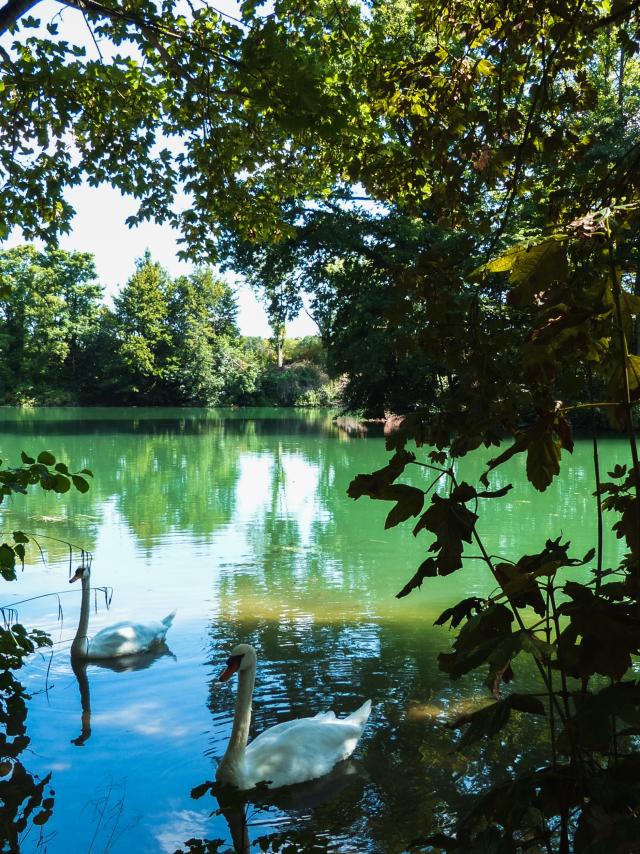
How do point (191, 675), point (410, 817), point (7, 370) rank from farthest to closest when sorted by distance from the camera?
point (7, 370), point (191, 675), point (410, 817)

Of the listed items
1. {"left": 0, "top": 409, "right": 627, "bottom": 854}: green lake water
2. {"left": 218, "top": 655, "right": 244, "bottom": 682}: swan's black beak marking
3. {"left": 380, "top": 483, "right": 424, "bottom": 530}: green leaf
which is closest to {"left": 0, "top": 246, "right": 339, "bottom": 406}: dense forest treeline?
{"left": 0, "top": 409, "right": 627, "bottom": 854}: green lake water

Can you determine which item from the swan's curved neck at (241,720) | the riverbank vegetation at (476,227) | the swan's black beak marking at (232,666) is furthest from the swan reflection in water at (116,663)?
the riverbank vegetation at (476,227)

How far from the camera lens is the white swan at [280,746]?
425 cm

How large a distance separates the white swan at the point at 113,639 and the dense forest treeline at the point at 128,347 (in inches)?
2113

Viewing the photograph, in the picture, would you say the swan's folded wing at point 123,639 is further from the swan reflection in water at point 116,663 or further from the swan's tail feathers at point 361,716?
the swan's tail feathers at point 361,716

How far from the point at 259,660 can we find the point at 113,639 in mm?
1234

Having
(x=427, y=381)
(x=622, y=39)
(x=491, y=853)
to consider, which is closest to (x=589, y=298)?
(x=491, y=853)

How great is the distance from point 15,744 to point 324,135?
4.40 meters

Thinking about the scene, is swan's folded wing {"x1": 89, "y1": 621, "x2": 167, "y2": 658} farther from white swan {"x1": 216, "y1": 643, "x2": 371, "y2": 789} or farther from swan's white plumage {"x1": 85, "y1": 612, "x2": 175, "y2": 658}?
white swan {"x1": 216, "y1": 643, "x2": 371, "y2": 789}

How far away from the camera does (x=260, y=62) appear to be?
18.7 ft

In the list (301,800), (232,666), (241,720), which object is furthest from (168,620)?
(301,800)

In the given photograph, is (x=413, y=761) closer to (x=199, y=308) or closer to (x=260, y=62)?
(x=260, y=62)

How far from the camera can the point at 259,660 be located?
6.37m

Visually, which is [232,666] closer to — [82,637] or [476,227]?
[82,637]
